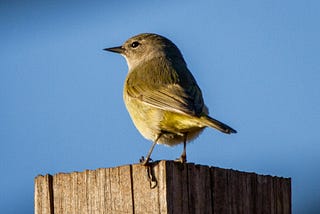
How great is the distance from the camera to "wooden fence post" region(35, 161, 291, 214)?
3.62 metres

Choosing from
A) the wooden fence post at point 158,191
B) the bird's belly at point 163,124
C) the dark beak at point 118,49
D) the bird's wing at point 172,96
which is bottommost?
the wooden fence post at point 158,191

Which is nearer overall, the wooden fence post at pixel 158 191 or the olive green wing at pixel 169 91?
the wooden fence post at pixel 158 191

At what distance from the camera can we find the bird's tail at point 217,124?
4734mm

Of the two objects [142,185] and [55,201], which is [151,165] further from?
[55,201]

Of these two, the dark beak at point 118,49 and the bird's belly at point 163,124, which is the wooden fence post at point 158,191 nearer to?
the bird's belly at point 163,124

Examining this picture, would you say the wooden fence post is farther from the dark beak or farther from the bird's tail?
the dark beak

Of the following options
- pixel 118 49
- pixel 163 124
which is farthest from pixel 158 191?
pixel 118 49

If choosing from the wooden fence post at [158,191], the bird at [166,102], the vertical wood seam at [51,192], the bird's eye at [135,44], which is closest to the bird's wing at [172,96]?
the bird at [166,102]

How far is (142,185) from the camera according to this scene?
367 cm

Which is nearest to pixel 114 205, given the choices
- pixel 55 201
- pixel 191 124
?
pixel 55 201

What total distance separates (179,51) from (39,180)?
359 centimetres

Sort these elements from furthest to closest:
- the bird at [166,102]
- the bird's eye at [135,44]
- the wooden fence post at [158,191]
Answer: the bird's eye at [135,44]
the bird at [166,102]
the wooden fence post at [158,191]

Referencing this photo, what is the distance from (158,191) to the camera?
359 centimetres

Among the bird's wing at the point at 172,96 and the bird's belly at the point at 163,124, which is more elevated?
the bird's wing at the point at 172,96
